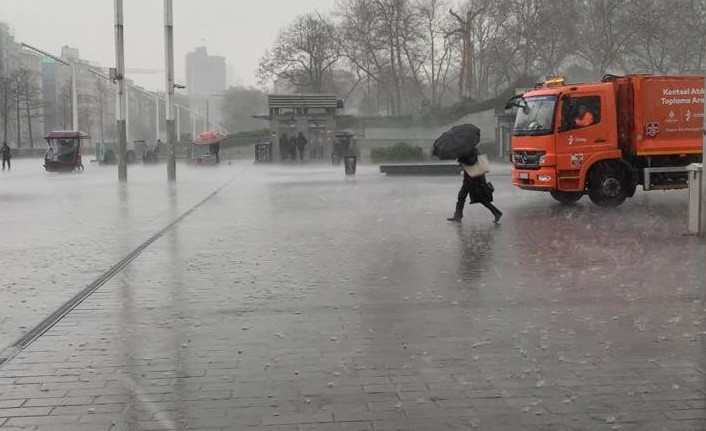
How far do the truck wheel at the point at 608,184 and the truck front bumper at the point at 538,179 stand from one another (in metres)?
0.83

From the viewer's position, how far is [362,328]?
265 inches

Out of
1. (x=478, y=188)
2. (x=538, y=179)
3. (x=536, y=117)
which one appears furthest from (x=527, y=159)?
(x=478, y=188)

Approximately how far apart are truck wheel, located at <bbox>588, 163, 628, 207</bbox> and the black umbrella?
392 cm

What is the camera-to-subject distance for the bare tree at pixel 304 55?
64.8m

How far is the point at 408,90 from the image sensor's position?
74438 mm

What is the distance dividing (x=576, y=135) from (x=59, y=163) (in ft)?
96.7

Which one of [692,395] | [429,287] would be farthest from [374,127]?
[692,395]

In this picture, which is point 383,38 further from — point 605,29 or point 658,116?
point 658,116

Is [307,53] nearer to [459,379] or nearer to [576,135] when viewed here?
[576,135]

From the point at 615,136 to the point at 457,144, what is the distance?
4527 millimetres

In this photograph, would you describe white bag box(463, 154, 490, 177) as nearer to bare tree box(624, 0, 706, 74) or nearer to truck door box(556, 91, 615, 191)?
truck door box(556, 91, 615, 191)

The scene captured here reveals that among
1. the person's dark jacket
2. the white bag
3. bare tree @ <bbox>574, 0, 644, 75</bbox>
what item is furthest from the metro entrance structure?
the white bag

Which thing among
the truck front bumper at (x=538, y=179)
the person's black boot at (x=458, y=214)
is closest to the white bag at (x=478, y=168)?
the person's black boot at (x=458, y=214)

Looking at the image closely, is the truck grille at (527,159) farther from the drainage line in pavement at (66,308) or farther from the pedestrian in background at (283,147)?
the pedestrian in background at (283,147)
